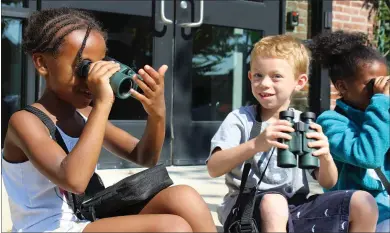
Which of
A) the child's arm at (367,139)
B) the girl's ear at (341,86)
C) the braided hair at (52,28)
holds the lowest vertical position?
the child's arm at (367,139)

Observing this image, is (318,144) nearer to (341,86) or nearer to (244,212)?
(244,212)

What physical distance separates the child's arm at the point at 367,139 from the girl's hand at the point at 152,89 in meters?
0.82

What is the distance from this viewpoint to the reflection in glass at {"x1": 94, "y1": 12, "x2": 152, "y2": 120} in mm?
4891

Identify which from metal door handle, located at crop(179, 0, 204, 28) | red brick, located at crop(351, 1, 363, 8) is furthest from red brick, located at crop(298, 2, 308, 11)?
metal door handle, located at crop(179, 0, 204, 28)

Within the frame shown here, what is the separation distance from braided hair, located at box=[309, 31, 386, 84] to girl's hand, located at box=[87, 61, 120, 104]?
1277 mm

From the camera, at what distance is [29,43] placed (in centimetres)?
204

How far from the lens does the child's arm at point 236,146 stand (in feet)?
6.43

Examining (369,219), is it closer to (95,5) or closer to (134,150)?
(134,150)

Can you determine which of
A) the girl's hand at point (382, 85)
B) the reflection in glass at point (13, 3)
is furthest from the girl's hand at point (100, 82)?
the reflection in glass at point (13, 3)

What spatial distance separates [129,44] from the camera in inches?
197

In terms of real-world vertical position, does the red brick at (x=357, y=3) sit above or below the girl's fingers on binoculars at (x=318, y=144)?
above

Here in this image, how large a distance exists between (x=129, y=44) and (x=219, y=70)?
100 cm

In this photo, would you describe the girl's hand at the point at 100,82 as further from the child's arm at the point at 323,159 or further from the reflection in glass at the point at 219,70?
the reflection in glass at the point at 219,70

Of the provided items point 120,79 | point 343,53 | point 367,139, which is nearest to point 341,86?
point 343,53
